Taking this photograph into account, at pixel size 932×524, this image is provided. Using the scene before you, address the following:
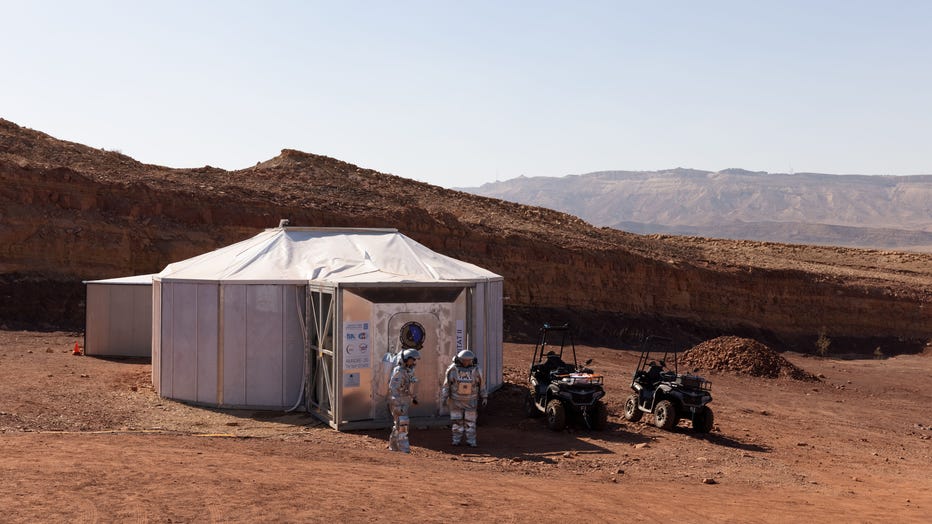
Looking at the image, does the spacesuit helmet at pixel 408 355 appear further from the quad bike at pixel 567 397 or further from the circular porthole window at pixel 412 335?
the quad bike at pixel 567 397

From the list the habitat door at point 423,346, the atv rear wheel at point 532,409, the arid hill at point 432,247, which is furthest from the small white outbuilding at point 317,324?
the arid hill at point 432,247

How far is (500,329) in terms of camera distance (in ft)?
63.9

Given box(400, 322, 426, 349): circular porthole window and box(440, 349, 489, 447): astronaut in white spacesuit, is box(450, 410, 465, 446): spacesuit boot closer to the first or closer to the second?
box(440, 349, 489, 447): astronaut in white spacesuit

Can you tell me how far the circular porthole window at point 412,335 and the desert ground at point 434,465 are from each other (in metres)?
1.50

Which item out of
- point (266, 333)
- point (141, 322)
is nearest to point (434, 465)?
point (266, 333)

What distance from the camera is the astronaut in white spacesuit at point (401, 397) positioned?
13.6 metres

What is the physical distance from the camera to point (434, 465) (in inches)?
488

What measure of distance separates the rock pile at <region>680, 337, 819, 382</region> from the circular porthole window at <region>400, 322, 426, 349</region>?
48.9 feet

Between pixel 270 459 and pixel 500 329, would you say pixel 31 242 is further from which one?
pixel 270 459

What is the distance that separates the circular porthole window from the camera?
610 inches

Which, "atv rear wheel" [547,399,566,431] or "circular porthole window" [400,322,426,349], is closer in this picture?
"circular porthole window" [400,322,426,349]

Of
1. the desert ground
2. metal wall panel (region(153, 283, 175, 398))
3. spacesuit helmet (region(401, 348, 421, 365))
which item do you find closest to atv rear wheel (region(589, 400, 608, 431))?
the desert ground

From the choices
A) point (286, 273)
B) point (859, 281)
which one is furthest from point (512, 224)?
point (286, 273)

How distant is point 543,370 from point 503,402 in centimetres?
167
